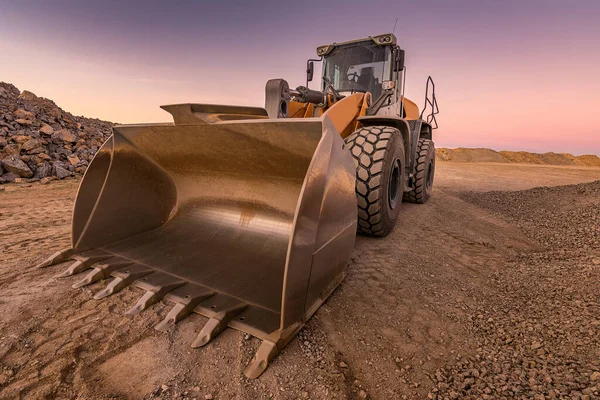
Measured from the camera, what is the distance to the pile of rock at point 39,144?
7.64 m

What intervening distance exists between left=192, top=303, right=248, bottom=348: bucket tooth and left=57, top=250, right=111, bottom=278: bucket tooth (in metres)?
1.28

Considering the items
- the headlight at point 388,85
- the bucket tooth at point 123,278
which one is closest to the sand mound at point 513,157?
the headlight at point 388,85

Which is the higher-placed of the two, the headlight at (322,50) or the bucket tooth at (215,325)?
the headlight at (322,50)

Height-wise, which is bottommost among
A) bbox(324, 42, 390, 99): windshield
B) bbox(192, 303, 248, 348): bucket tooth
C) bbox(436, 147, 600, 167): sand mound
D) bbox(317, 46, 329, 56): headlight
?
bbox(192, 303, 248, 348): bucket tooth

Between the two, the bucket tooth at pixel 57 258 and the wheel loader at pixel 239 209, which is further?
the bucket tooth at pixel 57 258

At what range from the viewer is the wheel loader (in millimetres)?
1609

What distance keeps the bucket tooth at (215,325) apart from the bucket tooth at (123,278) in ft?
2.59

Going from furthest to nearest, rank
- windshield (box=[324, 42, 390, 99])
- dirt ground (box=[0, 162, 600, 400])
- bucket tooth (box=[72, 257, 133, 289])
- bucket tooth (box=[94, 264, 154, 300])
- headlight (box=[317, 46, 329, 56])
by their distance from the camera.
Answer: headlight (box=[317, 46, 329, 56]) → windshield (box=[324, 42, 390, 99]) → bucket tooth (box=[72, 257, 133, 289]) → bucket tooth (box=[94, 264, 154, 300]) → dirt ground (box=[0, 162, 600, 400])

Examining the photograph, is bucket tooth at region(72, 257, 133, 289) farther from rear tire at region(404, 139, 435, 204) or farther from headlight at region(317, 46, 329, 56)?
rear tire at region(404, 139, 435, 204)

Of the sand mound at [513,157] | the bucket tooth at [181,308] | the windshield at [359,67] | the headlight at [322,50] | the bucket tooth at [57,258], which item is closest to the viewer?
the bucket tooth at [181,308]

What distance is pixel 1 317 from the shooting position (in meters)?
1.74

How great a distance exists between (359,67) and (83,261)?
4376mm

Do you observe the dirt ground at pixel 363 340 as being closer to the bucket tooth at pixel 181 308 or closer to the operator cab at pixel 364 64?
the bucket tooth at pixel 181 308

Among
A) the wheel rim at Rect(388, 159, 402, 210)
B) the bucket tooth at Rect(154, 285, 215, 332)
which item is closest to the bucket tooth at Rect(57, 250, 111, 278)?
the bucket tooth at Rect(154, 285, 215, 332)
